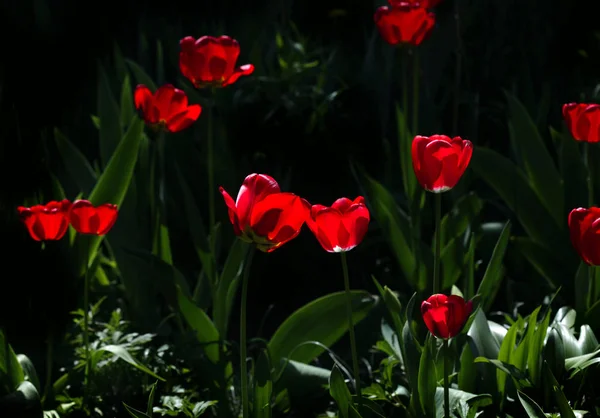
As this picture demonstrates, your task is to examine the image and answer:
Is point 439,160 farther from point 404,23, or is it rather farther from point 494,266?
point 404,23

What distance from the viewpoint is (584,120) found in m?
1.72

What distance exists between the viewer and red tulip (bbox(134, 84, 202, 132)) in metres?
1.86

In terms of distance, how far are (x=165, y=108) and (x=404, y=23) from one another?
58cm

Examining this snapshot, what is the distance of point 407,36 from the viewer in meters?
2.01

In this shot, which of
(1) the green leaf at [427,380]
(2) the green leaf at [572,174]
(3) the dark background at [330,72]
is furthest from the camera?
(3) the dark background at [330,72]

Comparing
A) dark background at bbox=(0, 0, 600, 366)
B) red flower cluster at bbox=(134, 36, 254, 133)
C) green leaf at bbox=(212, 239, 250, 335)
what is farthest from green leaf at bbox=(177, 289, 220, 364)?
dark background at bbox=(0, 0, 600, 366)

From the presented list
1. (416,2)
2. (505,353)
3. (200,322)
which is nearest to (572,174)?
(416,2)

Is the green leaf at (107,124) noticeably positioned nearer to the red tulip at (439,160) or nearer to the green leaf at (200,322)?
the green leaf at (200,322)

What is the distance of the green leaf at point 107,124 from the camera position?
2229 millimetres

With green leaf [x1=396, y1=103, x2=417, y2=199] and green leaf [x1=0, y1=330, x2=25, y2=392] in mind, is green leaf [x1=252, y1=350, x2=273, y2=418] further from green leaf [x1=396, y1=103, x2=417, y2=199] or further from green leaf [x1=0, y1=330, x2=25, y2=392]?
green leaf [x1=396, y1=103, x2=417, y2=199]

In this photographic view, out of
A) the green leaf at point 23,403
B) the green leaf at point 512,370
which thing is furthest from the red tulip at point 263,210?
the green leaf at point 23,403

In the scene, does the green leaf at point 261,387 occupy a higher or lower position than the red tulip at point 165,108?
lower

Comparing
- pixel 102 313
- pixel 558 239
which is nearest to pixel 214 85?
pixel 102 313

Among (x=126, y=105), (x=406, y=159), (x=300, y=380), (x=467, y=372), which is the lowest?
(x=300, y=380)
